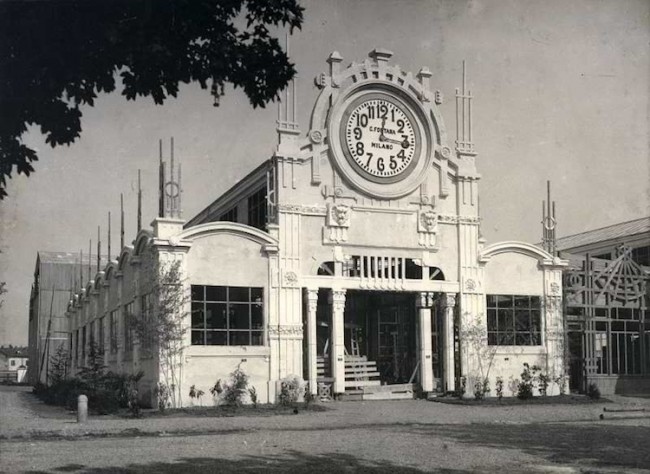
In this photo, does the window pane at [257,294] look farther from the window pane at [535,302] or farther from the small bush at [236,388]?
the window pane at [535,302]

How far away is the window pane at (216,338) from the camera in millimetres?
30125

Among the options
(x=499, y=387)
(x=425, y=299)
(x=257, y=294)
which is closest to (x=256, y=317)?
(x=257, y=294)

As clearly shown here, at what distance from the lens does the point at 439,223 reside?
3484 centimetres

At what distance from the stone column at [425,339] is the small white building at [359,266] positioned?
0.06 metres

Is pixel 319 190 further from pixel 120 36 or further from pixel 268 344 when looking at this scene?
pixel 120 36

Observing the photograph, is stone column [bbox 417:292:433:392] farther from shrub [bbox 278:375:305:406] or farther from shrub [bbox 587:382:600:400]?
shrub [bbox 587:382:600:400]

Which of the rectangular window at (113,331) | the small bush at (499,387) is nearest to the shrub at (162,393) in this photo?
the rectangular window at (113,331)

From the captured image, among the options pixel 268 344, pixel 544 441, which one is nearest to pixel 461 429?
pixel 544 441

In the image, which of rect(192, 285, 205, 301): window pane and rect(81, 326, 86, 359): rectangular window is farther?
rect(81, 326, 86, 359): rectangular window

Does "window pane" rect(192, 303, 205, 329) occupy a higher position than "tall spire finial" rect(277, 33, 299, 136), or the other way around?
"tall spire finial" rect(277, 33, 299, 136)

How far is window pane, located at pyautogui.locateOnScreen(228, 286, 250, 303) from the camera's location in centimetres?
3073

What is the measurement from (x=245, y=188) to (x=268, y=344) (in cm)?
884

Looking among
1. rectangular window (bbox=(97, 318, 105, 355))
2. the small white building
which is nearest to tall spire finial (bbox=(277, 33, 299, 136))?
the small white building

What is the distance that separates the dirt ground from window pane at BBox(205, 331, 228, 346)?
5125 mm
